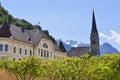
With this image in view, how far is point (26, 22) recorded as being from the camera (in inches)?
4683

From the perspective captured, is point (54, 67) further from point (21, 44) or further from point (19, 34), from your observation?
point (19, 34)

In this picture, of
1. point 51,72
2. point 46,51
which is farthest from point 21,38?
point 51,72

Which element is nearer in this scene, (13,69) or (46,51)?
(13,69)

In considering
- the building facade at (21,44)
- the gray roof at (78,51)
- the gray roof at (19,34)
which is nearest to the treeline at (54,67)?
the building facade at (21,44)

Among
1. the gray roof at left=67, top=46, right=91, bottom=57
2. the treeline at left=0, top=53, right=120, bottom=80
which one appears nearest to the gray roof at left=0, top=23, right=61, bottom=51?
the treeline at left=0, top=53, right=120, bottom=80

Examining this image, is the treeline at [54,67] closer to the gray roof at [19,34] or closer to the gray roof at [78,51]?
the gray roof at [19,34]

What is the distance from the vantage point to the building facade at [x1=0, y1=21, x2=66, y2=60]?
7050 cm

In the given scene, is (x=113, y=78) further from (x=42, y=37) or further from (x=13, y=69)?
(x=42, y=37)

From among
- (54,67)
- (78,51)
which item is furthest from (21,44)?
(78,51)

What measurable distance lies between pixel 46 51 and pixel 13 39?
13.9 m

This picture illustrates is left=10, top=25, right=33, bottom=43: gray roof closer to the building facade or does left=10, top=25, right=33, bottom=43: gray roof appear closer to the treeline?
the building facade

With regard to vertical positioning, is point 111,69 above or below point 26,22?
below

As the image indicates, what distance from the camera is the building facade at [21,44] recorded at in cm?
7050

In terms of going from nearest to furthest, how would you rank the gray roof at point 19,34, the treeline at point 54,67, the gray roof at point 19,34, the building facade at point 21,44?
1. the treeline at point 54,67
2. the building facade at point 21,44
3. the gray roof at point 19,34
4. the gray roof at point 19,34
